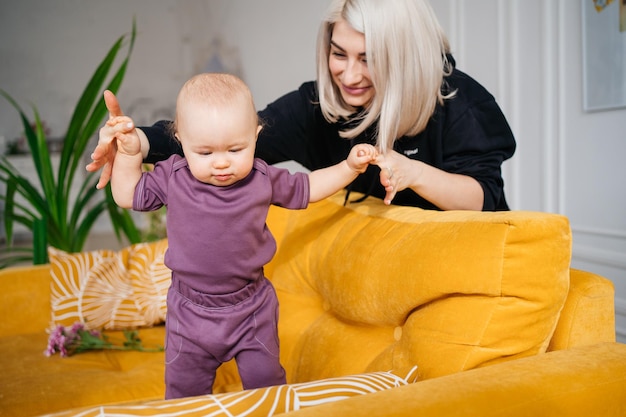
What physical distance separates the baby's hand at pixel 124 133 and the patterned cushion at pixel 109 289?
965 millimetres

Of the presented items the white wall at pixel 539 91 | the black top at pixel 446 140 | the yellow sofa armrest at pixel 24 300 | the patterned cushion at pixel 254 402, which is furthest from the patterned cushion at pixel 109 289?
the white wall at pixel 539 91

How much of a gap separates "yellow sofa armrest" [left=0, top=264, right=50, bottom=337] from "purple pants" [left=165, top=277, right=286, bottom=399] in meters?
1.05

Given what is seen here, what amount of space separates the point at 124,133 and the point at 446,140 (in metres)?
0.82

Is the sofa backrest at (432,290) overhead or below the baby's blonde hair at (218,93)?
below

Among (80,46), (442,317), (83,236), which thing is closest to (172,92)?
(80,46)

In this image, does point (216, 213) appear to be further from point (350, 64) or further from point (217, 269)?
point (350, 64)

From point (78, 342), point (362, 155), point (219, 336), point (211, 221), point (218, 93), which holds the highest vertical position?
point (218, 93)

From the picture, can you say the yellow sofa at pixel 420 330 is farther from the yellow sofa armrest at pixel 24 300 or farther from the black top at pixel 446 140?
the yellow sofa armrest at pixel 24 300

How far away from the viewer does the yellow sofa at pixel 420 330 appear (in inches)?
32.6

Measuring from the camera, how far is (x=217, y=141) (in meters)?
1.12

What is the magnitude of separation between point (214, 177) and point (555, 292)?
2.03 ft

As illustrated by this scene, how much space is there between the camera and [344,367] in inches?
51.5

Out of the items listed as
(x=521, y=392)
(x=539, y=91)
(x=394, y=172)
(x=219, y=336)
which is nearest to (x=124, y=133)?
(x=219, y=336)

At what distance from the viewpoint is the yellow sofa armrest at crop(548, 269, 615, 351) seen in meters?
1.10
